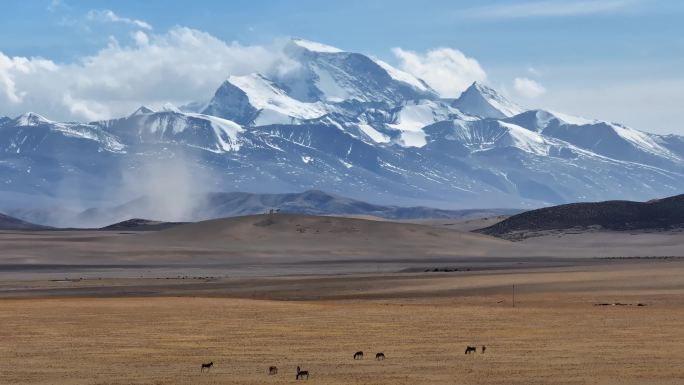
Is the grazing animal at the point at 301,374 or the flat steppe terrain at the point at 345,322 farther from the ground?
the flat steppe terrain at the point at 345,322

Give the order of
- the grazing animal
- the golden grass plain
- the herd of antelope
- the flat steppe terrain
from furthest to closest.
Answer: the flat steppe terrain, the golden grass plain, the herd of antelope, the grazing animal

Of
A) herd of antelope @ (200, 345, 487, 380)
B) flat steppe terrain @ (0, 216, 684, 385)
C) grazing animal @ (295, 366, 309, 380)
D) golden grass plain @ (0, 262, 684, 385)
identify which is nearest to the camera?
grazing animal @ (295, 366, 309, 380)

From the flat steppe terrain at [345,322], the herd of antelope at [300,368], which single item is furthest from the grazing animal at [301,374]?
the flat steppe terrain at [345,322]

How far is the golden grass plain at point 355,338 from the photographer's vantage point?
156ft

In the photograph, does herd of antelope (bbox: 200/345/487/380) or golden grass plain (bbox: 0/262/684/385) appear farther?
golden grass plain (bbox: 0/262/684/385)

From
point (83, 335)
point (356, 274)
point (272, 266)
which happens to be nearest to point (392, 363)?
point (83, 335)

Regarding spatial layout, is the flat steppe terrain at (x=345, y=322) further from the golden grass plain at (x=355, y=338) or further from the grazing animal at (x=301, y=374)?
the grazing animal at (x=301, y=374)

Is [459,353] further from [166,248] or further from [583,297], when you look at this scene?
[166,248]

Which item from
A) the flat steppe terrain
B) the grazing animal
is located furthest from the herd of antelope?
the flat steppe terrain

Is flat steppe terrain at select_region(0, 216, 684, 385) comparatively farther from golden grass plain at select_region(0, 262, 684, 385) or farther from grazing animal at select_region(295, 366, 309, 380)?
grazing animal at select_region(295, 366, 309, 380)

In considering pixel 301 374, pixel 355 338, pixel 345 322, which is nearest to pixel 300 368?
pixel 301 374

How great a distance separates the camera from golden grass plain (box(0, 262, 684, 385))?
47688mm

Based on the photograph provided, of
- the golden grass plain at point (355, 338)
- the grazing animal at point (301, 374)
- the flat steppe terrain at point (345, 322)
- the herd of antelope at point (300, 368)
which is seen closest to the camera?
the grazing animal at point (301, 374)

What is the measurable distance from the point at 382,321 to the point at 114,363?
2116 cm
